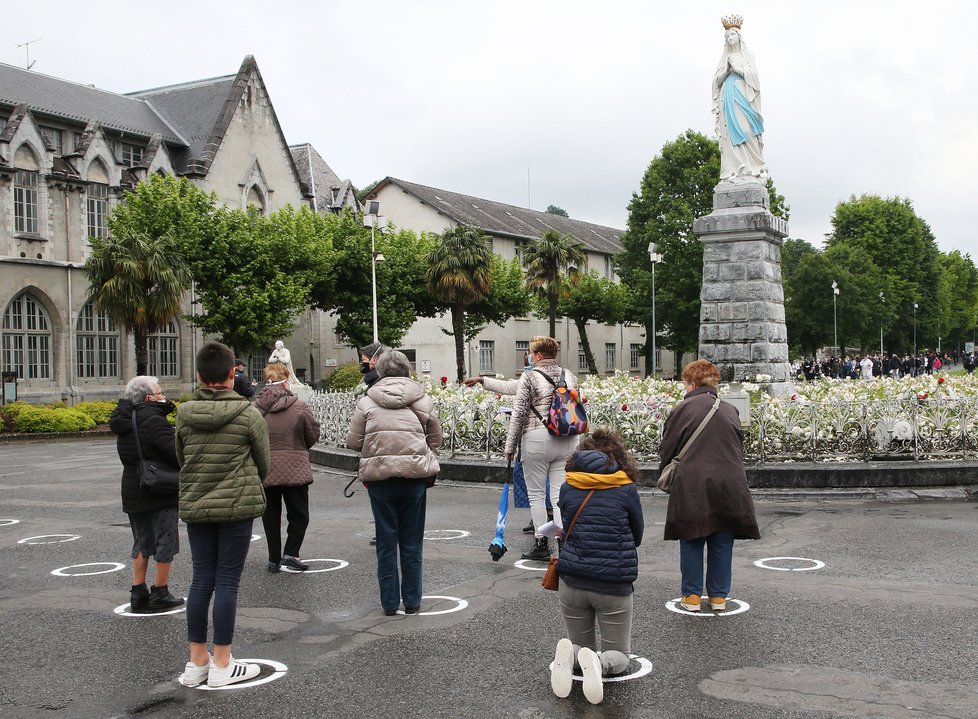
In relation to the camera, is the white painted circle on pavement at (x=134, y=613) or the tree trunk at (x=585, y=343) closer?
the white painted circle on pavement at (x=134, y=613)

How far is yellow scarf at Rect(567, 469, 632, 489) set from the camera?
5297 mm

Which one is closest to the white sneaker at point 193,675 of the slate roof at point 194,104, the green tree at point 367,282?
the green tree at point 367,282

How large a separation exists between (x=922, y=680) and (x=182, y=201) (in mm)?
36493

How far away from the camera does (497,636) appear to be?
6.38m

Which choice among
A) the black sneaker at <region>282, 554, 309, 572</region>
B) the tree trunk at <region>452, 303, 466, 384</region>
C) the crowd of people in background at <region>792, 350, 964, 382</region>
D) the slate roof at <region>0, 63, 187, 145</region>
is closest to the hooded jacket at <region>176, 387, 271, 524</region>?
the black sneaker at <region>282, 554, 309, 572</region>

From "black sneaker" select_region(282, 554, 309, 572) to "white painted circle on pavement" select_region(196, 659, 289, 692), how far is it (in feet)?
8.76

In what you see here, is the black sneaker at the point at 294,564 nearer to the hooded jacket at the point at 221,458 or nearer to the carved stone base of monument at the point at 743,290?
the hooded jacket at the point at 221,458

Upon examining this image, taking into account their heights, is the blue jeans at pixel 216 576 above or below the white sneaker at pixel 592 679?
above

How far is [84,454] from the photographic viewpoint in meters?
23.2

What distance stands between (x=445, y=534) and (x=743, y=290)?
389 inches

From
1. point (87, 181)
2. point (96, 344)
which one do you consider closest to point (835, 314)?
point (96, 344)

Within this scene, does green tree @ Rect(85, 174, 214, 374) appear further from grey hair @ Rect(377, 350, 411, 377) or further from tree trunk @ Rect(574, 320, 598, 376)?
grey hair @ Rect(377, 350, 411, 377)

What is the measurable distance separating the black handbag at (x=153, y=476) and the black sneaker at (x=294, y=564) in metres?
1.86

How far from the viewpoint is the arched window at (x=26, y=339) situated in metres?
37.1
